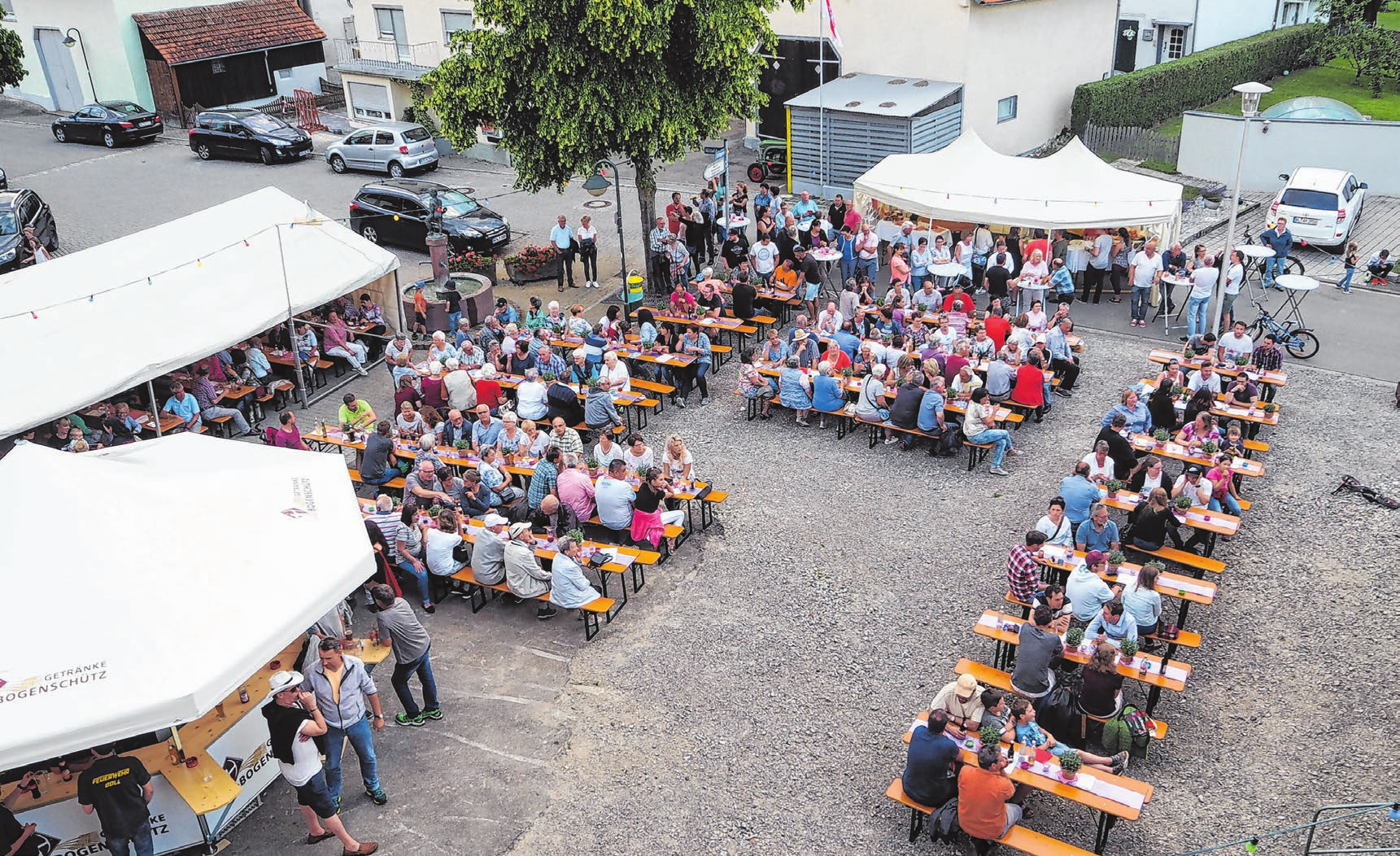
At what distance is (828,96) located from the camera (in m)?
25.6

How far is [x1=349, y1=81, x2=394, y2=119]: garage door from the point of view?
106 ft

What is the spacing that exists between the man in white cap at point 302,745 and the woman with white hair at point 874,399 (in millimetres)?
8551

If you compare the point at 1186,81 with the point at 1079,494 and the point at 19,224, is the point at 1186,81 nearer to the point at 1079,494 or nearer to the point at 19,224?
the point at 1079,494

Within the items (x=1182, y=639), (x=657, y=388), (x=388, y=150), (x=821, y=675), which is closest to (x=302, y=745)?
(x=821, y=675)

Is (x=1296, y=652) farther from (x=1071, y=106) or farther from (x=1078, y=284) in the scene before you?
(x=1071, y=106)

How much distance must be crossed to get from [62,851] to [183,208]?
22.2 metres

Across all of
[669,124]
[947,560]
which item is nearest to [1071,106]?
[669,124]

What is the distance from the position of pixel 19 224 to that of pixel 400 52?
1226 centimetres

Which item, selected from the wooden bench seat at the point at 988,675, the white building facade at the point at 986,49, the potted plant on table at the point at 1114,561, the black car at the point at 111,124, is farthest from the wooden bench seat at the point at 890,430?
the black car at the point at 111,124

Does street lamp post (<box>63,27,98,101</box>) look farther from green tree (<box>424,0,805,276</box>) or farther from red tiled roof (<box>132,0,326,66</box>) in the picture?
green tree (<box>424,0,805,276</box>)

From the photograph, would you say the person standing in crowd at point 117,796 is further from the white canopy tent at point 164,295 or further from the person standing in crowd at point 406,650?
the white canopy tent at point 164,295

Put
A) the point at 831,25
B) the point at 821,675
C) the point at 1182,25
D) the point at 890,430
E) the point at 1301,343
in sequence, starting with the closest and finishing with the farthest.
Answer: the point at 821,675, the point at 890,430, the point at 1301,343, the point at 831,25, the point at 1182,25

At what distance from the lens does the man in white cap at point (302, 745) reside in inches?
352

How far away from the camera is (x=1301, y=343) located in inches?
692
